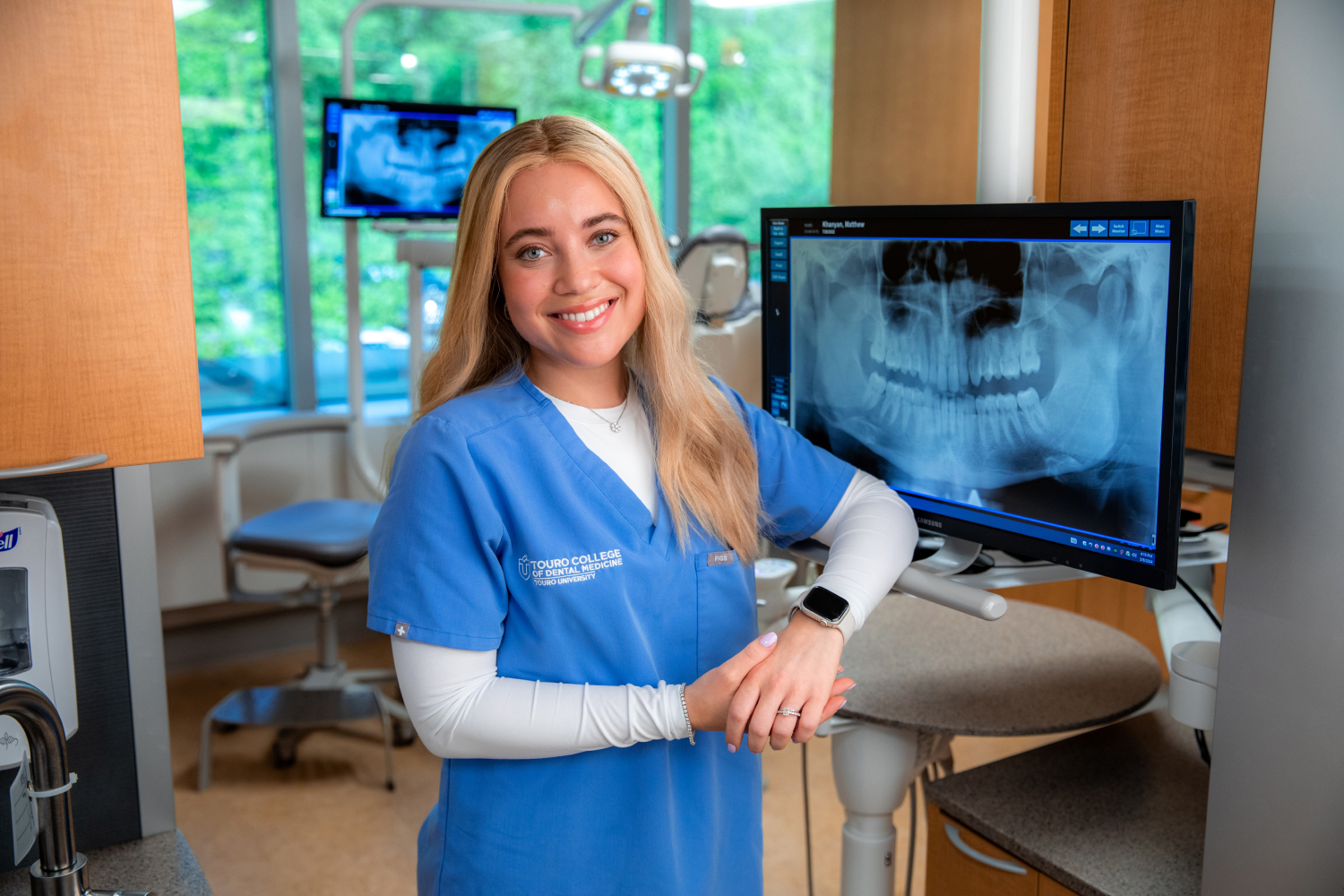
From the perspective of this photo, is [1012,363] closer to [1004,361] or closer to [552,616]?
[1004,361]

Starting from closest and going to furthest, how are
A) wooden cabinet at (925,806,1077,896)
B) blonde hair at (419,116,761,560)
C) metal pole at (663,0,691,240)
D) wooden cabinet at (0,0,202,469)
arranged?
wooden cabinet at (0,0,202,469) < blonde hair at (419,116,761,560) < wooden cabinet at (925,806,1077,896) < metal pole at (663,0,691,240)

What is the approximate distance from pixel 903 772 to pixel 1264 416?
752 millimetres

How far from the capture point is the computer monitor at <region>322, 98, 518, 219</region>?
9.87ft

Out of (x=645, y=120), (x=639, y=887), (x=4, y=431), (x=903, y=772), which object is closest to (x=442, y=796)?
(x=639, y=887)

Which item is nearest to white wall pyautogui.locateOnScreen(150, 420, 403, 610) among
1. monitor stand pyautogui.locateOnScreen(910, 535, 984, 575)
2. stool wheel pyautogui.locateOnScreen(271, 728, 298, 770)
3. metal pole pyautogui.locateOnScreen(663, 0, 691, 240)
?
stool wheel pyautogui.locateOnScreen(271, 728, 298, 770)

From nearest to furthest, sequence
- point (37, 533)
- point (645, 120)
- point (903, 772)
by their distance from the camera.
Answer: point (37, 533), point (903, 772), point (645, 120)

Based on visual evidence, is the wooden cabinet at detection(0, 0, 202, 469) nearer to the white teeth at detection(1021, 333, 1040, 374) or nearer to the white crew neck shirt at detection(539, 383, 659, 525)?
the white crew neck shirt at detection(539, 383, 659, 525)

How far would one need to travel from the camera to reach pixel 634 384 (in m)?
1.25

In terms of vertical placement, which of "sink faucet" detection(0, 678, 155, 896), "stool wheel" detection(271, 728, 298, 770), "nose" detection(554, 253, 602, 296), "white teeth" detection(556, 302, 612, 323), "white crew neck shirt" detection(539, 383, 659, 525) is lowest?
"stool wheel" detection(271, 728, 298, 770)

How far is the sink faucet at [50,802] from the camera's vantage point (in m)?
0.95

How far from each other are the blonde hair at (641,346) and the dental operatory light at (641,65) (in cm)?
189

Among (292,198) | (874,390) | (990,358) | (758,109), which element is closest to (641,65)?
(292,198)

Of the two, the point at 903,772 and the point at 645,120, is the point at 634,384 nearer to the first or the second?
the point at 903,772

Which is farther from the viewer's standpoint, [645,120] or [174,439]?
[645,120]
